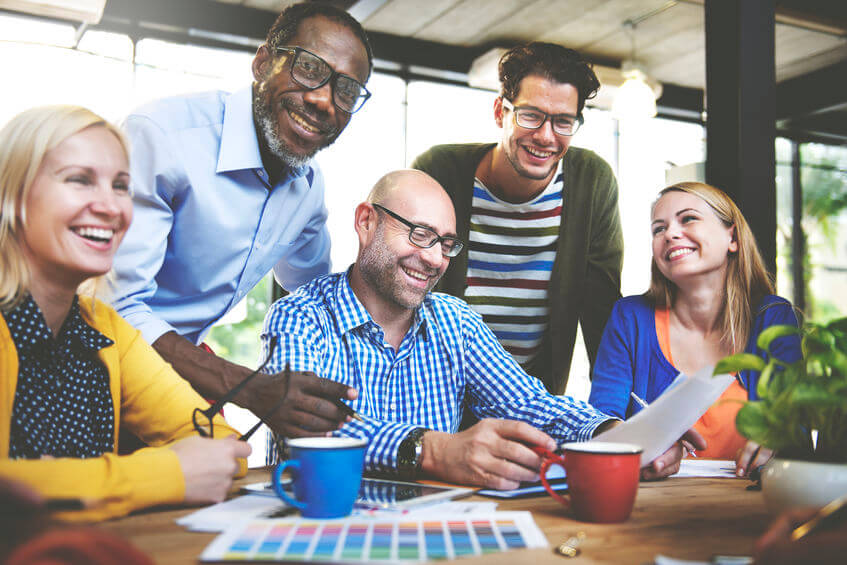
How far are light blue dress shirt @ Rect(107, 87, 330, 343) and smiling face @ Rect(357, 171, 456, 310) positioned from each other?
0.41 meters

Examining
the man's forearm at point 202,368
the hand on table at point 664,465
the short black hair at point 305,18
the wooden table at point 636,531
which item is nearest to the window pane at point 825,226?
the short black hair at point 305,18

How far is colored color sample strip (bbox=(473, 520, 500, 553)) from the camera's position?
838 millimetres

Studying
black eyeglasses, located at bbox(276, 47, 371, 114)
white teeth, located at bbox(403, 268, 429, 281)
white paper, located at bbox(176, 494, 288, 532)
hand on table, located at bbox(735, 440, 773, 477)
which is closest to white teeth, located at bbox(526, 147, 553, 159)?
black eyeglasses, located at bbox(276, 47, 371, 114)

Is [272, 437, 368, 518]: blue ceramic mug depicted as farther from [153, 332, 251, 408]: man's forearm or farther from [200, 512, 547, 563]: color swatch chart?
[153, 332, 251, 408]: man's forearm

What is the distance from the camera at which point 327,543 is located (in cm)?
84

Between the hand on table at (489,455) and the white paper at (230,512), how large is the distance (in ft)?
1.16

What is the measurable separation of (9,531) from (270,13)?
18.3ft

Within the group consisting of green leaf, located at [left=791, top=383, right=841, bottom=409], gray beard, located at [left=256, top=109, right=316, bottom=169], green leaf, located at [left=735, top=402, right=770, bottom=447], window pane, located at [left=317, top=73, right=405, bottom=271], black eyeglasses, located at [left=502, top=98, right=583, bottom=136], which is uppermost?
window pane, located at [left=317, top=73, right=405, bottom=271]

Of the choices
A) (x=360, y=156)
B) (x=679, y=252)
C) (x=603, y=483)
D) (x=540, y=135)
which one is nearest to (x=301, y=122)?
(x=540, y=135)

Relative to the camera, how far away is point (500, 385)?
1.84 meters

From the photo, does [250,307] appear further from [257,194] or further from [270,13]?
[257,194]

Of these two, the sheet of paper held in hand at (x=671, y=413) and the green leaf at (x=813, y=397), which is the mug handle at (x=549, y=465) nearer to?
the sheet of paper held in hand at (x=671, y=413)

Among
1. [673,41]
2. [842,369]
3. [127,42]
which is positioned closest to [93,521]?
[842,369]

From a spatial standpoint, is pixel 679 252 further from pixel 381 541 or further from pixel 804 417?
pixel 381 541
